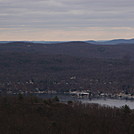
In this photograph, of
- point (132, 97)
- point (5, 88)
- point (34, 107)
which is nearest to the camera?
point (34, 107)

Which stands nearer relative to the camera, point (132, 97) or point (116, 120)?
point (116, 120)

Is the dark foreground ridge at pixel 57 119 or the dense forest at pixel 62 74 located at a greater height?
the dark foreground ridge at pixel 57 119

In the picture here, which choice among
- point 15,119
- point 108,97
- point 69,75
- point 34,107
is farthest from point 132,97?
point 15,119

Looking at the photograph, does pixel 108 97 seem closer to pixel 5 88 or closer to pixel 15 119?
pixel 5 88

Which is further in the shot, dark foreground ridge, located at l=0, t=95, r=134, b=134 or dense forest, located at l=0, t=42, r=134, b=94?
dense forest, located at l=0, t=42, r=134, b=94

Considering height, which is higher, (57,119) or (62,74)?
(57,119)

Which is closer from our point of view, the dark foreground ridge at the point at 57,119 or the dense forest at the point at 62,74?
the dark foreground ridge at the point at 57,119

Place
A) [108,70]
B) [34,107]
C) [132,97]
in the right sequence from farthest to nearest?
[108,70] → [132,97] → [34,107]

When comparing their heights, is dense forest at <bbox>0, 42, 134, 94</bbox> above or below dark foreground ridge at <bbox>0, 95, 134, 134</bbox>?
below
